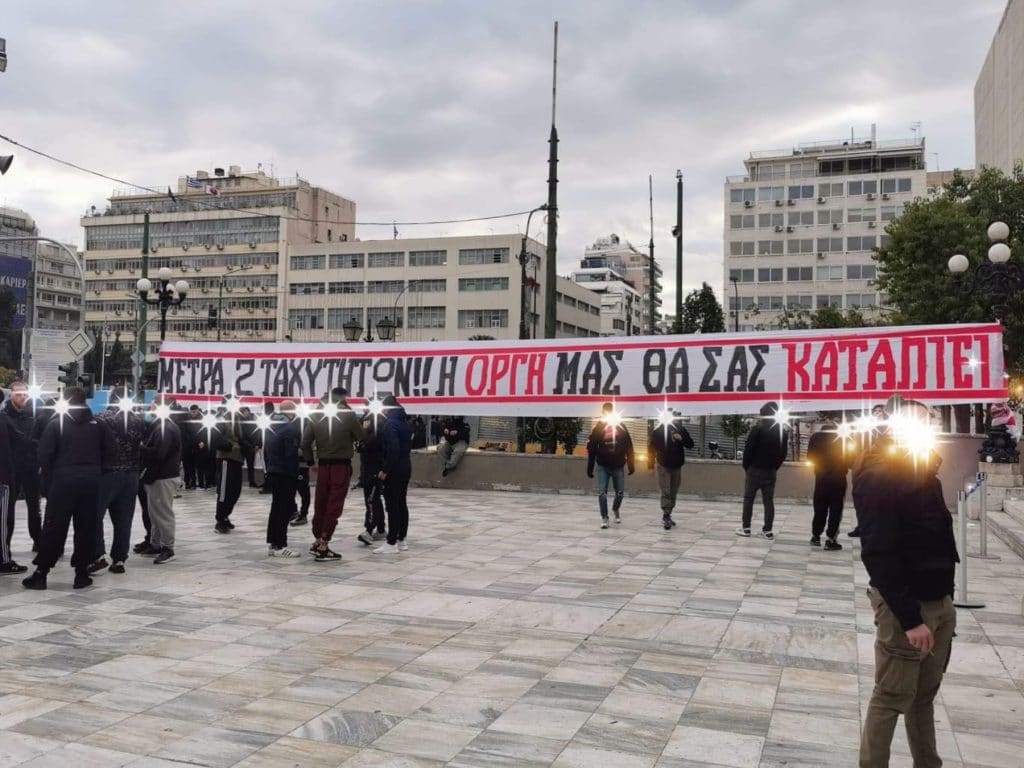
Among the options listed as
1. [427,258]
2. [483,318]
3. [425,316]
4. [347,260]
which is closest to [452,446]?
[483,318]

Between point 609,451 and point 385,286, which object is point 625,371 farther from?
point 385,286

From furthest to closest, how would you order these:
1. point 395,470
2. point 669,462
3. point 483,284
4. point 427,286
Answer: point 427,286 < point 483,284 < point 669,462 < point 395,470

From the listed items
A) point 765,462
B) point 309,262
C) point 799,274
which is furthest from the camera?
point 799,274

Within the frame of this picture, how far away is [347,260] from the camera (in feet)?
297

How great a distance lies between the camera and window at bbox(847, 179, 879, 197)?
91625 mm

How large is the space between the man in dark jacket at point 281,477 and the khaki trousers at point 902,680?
7965 mm

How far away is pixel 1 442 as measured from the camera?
8.82 m

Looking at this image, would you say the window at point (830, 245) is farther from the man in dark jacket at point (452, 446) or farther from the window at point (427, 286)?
the man in dark jacket at point (452, 446)

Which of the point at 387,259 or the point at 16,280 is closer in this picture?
the point at 16,280

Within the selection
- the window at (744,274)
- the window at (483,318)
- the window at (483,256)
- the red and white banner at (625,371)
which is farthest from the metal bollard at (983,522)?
the window at (744,274)

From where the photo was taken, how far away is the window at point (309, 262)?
9144cm

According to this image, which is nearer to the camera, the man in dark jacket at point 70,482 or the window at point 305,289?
the man in dark jacket at point 70,482

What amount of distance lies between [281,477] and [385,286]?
3138 inches

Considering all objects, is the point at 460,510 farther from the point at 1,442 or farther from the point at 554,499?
the point at 1,442
